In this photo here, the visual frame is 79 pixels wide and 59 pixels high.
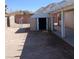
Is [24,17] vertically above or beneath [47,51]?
above

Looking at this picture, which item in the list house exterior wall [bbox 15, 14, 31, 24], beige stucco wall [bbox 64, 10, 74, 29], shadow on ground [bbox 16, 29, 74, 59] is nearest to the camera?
shadow on ground [bbox 16, 29, 74, 59]

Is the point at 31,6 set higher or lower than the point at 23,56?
higher

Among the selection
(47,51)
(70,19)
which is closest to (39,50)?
(47,51)

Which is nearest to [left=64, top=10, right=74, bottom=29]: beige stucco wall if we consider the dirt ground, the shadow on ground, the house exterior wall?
the dirt ground

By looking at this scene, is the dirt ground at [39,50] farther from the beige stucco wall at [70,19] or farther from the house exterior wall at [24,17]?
the house exterior wall at [24,17]

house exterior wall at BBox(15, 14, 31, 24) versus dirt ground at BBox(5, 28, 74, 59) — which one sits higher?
house exterior wall at BBox(15, 14, 31, 24)

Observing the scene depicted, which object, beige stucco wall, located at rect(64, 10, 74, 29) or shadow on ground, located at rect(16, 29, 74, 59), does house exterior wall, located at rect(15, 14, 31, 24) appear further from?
shadow on ground, located at rect(16, 29, 74, 59)

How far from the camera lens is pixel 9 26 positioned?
3388cm

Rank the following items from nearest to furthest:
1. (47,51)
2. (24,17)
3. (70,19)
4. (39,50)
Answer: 1. (47,51)
2. (39,50)
3. (70,19)
4. (24,17)

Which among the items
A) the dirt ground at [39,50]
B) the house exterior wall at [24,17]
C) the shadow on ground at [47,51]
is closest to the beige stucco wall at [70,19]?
the dirt ground at [39,50]

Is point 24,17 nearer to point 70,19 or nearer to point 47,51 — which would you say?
point 70,19
